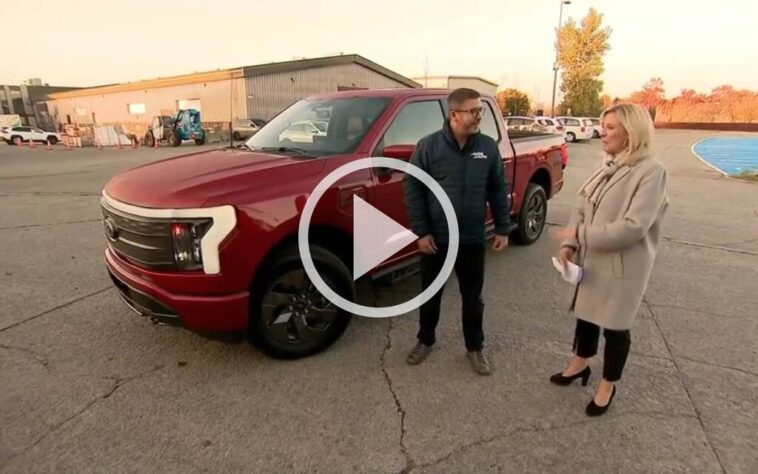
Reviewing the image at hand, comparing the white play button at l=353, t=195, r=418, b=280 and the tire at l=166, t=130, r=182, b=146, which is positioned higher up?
the tire at l=166, t=130, r=182, b=146

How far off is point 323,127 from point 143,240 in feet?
6.00

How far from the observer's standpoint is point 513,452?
242 cm

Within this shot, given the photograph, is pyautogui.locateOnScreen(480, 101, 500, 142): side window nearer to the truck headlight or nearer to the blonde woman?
the blonde woman

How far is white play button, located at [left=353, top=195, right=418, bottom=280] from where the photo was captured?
3.46 m

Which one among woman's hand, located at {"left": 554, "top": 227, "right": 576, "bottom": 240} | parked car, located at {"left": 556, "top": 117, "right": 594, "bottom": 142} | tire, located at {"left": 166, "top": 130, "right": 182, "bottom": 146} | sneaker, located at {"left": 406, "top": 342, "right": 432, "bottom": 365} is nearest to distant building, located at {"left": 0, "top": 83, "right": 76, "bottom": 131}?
tire, located at {"left": 166, "top": 130, "right": 182, "bottom": 146}

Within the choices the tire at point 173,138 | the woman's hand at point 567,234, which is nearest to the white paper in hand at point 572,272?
the woman's hand at point 567,234

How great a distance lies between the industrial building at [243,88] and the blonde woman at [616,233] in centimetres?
3059

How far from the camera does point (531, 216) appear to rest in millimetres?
6062

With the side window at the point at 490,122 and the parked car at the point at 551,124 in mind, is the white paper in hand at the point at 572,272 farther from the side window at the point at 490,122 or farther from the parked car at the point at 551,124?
the parked car at the point at 551,124

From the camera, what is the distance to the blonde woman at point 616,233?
234cm

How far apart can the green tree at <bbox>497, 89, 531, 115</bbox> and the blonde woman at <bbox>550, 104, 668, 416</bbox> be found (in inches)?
2169

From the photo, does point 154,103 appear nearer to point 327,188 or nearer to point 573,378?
point 327,188

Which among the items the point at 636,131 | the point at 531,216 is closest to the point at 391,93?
the point at 636,131

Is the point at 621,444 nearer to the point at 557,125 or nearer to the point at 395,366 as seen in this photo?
the point at 395,366
